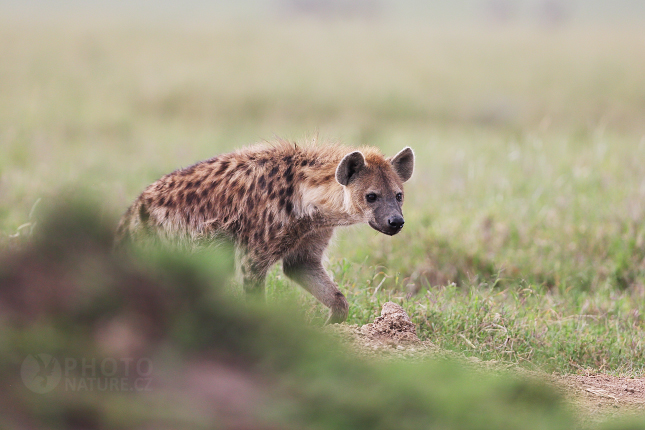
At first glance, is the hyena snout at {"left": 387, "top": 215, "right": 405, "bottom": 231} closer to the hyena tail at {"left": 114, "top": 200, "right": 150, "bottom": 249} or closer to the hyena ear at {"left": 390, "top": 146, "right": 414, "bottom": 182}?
the hyena ear at {"left": 390, "top": 146, "right": 414, "bottom": 182}

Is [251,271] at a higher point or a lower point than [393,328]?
higher

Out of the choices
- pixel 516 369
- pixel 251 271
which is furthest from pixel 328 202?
pixel 516 369

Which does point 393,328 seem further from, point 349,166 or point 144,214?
point 144,214

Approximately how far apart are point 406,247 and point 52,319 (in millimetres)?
4671

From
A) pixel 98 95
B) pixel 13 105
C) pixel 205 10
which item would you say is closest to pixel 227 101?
pixel 98 95

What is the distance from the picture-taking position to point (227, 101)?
1429 centimetres

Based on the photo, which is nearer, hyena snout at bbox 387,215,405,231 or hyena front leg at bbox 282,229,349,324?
hyena snout at bbox 387,215,405,231

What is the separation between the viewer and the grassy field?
4918 millimetres

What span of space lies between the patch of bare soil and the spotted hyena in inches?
20.4

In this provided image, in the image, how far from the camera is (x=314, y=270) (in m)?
4.50
